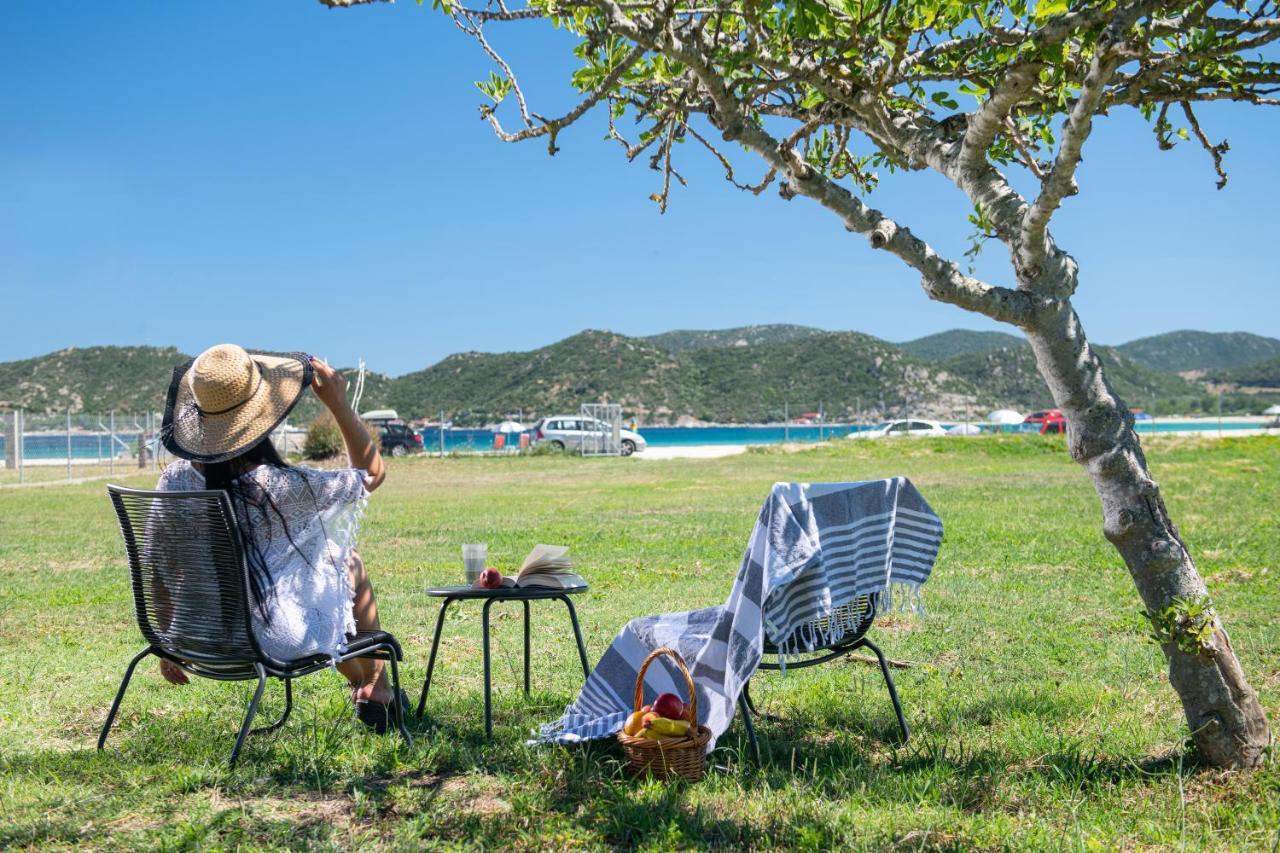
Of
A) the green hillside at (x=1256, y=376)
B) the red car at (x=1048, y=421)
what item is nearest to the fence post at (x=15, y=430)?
the red car at (x=1048, y=421)

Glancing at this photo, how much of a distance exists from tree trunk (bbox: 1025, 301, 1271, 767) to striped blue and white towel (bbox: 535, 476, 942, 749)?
589 millimetres

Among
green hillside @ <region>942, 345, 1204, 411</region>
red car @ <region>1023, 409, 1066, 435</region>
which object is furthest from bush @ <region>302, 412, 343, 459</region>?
green hillside @ <region>942, 345, 1204, 411</region>

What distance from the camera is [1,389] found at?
6400cm

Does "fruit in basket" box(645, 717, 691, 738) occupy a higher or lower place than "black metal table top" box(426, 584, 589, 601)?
lower

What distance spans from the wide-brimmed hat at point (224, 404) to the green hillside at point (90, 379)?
60396 mm

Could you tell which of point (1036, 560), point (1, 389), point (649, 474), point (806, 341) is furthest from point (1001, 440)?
point (1, 389)

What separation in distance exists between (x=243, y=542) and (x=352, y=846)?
3.50ft

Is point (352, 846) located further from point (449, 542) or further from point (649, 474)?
point (649, 474)

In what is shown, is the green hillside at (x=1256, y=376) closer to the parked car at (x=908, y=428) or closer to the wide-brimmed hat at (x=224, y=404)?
the parked car at (x=908, y=428)

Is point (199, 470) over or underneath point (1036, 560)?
over

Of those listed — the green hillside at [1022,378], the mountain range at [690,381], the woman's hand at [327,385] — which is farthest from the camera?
the green hillside at [1022,378]

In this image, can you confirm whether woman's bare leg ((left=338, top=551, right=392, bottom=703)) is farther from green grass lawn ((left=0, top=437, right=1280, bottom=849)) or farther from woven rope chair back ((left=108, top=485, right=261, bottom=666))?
woven rope chair back ((left=108, top=485, right=261, bottom=666))

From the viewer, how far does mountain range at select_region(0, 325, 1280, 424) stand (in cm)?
6512

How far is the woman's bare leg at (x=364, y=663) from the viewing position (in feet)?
12.0
